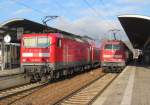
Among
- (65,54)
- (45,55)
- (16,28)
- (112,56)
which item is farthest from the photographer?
(16,28)

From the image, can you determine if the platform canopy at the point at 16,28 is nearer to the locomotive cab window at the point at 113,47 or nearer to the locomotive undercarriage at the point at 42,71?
the locomotive cab window at the point at 113,47

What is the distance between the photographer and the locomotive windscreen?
74.7 feet

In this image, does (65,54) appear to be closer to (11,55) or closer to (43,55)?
(43,55)

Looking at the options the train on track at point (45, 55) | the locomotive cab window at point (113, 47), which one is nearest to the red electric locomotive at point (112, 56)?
the locomotive cab window at point (113, 47)

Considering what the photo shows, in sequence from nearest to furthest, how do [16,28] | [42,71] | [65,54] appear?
1. [42,71]
2. [65,54]
3. [16,28]

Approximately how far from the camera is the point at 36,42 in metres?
23.1

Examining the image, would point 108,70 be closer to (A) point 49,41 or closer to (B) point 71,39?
(B) point 71,39

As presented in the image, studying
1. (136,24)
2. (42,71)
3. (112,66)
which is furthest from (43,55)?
(136,24)

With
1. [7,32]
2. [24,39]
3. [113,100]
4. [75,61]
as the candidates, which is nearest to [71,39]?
[75,61]

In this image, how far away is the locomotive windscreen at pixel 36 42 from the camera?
22781 millimetres

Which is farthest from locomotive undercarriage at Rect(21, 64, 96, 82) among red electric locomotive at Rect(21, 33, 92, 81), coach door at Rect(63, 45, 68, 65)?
coach door at Rect(63, 45, 68, 65)

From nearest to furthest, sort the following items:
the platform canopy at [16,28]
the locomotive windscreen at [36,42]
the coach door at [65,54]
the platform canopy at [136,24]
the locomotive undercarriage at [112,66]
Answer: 1. the locomotive windscreen at [36,42]
2. the coach door at [65,54]
3. the platform canopy at [16,28]
4. the locomotive undercarriage at [112,66]
5. the platform canopy at [136,24]

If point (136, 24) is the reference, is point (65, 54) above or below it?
below

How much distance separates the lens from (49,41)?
22.6 m
